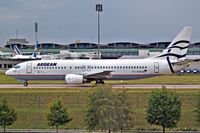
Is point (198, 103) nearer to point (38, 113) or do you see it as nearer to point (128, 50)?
point (38, 113)

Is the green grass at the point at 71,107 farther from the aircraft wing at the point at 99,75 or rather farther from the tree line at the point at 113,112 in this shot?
the aircraft wing at the point at 99,75

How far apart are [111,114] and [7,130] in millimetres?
9879

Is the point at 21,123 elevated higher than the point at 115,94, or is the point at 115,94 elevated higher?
the point at 115,94

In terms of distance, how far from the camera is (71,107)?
41969 mm

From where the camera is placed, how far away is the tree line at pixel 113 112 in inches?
1190

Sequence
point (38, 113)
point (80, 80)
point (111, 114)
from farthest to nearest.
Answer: point (80, 80)
point (38, 113)
point (111, 114)

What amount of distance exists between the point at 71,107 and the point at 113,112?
12388 millimetres

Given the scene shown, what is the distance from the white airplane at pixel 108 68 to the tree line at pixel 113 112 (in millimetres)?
25761

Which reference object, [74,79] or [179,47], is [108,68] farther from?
[179,47]

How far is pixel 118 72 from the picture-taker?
62094mm

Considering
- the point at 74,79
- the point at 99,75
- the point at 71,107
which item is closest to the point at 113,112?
the point at 71,107

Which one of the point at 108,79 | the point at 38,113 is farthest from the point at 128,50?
the point at 38,113

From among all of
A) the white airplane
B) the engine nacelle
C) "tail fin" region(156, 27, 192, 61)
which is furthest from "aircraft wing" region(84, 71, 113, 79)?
"tail fin" region(156, 27, 192, 61)

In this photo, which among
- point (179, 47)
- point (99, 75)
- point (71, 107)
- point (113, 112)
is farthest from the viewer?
point (179, 47)
